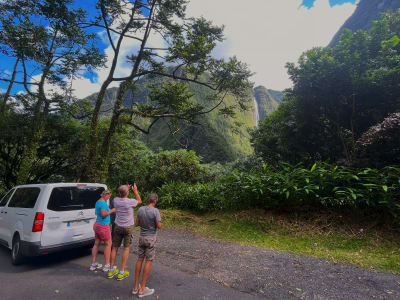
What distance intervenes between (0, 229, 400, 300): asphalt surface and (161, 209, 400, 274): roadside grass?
57 centimetres

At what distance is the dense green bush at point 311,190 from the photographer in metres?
5.75

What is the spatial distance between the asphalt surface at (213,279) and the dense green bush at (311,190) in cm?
235

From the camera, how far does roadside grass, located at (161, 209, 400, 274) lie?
475 cm

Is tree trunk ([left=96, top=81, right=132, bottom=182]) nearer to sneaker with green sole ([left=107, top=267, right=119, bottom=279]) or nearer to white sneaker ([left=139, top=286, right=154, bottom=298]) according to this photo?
sneaker with green sole ([left=107, top=267, right=119, bottom=279])

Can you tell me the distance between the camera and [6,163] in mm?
15719

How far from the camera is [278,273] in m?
4.06

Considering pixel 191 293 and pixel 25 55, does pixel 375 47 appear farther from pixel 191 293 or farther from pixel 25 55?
pixel 25 55

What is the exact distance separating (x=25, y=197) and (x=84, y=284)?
2.81m

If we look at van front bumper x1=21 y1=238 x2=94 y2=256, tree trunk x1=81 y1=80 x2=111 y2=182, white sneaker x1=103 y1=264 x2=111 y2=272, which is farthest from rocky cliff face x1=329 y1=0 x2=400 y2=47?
van front bumper x1=21 y1=238 x2=94 y2=256

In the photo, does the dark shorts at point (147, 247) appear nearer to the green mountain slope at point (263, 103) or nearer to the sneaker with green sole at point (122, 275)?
the sneaker with green sole at point (122, 275)

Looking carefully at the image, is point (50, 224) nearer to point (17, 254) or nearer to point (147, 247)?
point (17, 254)

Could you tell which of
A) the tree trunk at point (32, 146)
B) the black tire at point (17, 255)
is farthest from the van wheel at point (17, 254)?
the tree trunk at point (32, 146)

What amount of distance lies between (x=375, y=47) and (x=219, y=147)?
201 ft

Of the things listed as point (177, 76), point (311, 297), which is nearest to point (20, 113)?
point (177, 76)
